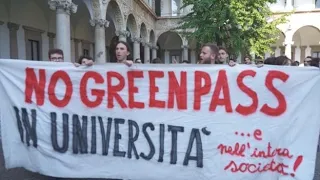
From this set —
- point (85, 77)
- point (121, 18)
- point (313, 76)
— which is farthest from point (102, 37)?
point (313, 76)

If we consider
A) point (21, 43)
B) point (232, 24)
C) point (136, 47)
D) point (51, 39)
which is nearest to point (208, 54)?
point (232, 24)

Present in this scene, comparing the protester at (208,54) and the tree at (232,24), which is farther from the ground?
the tree at (232,24)

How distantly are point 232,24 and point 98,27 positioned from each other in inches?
207

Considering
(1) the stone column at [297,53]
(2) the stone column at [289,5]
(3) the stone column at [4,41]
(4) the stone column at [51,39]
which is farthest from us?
(1) the stone column at [297,53]

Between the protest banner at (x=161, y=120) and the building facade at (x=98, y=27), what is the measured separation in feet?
3.34

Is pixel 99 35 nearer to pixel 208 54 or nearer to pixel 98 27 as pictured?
pixel 98 27

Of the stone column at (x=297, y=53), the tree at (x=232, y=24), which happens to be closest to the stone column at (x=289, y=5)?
the stone column at (x=297, y=53)

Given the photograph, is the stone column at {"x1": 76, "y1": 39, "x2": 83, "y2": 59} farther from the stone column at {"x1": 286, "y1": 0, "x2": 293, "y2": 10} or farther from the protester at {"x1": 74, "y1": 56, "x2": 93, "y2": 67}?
the stone column at {"x1": 286, "y1": 0, "x2": 293, "y2": 10}

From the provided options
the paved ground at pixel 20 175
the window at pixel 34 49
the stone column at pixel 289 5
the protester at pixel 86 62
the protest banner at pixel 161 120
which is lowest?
the paved ground at pixel 20 175

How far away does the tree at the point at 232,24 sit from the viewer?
1208cm

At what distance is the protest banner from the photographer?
332cm

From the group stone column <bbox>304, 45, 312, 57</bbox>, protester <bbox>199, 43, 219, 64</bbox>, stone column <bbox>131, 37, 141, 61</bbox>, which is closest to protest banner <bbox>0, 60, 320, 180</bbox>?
protester <bbox>199, 43, 219, 64</bbox>

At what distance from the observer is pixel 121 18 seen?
1642 centimetres

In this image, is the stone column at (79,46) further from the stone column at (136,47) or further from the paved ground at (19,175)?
the paved ground at (19,175)
